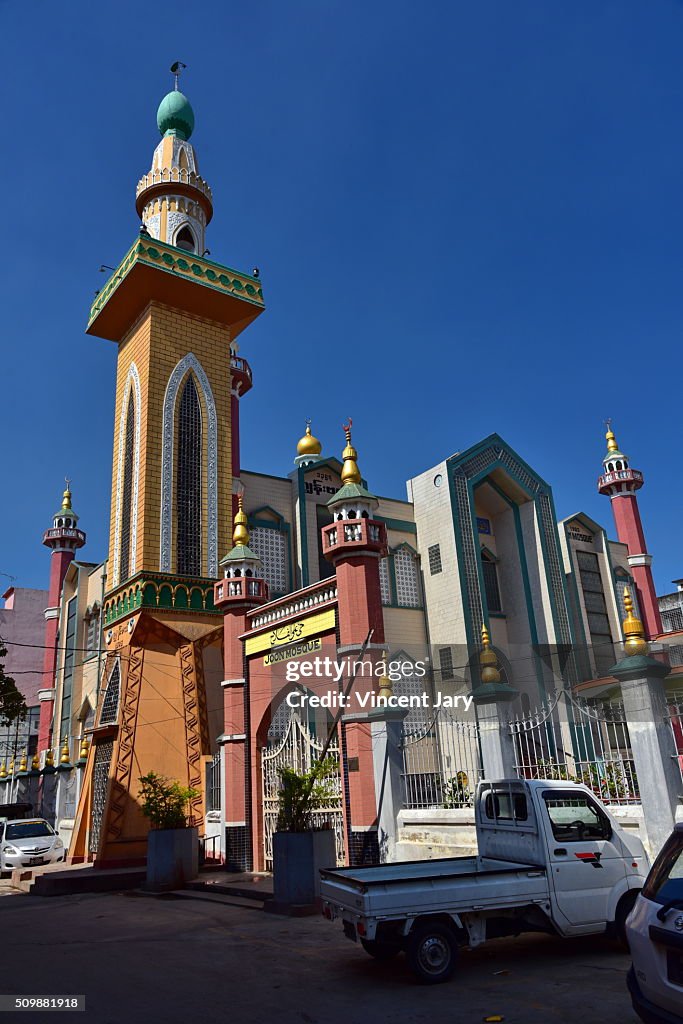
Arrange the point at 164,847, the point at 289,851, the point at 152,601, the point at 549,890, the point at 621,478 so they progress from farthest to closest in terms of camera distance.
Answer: the point at 621,478, the point at 152,601, the point at 164,847, the point at 289,851, the point at 549,890

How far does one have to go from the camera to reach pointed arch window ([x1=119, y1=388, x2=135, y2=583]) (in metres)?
21.6

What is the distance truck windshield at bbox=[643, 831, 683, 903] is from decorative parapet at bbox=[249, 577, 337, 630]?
30.5 feet

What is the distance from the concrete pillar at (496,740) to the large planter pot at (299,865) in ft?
8.32

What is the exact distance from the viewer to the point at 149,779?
14586 millimetres

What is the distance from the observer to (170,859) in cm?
1423

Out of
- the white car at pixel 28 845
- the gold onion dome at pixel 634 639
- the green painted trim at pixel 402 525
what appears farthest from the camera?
the green painted trim at pixel 402 525

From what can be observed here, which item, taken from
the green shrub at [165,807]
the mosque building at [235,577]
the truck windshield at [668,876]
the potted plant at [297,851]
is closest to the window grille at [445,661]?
the mosque building at [235,577]

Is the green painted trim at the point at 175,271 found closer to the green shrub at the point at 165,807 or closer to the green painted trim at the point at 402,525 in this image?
the green painted trim at the point at 402,525

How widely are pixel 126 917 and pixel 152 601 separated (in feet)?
30.7

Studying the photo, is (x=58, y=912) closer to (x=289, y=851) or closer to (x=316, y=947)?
(x=289, y=851)

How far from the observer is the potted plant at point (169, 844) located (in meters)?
14.2

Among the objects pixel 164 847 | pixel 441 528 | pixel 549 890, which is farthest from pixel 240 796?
pixel 441 528

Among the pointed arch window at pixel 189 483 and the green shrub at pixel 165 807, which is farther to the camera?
the pointed arch window at pixel 189 483

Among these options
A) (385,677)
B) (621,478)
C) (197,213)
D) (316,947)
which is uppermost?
(197,213)
